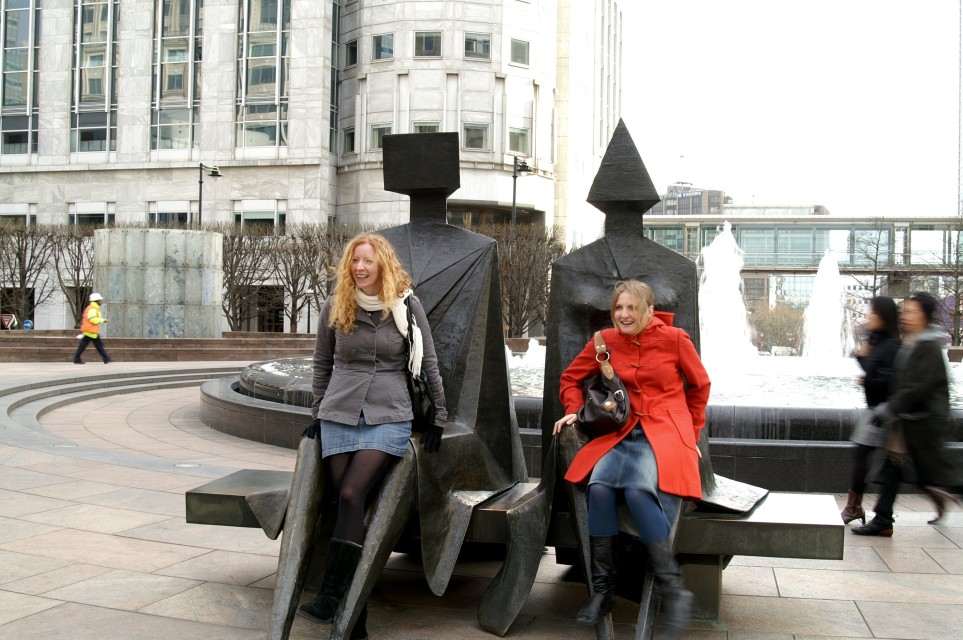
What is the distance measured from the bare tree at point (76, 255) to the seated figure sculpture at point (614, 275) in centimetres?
4063

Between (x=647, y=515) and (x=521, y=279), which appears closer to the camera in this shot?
(x=647, y=515)

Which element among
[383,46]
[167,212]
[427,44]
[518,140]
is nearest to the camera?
[427,44]

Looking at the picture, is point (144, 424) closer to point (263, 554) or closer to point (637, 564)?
point (263, 554)

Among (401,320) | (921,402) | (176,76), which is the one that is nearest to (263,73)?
(176,76)

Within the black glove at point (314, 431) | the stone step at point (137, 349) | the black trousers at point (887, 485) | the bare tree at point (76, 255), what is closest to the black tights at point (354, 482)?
the black glove at point (314, 431)

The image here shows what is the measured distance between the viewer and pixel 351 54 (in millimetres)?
52188

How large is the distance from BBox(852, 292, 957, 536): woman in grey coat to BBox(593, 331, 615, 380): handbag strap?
261cm

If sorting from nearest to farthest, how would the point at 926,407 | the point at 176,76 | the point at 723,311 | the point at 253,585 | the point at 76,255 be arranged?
the point at 253,585
the point at 926,407
the point at 723,311
the point at 76,255
the point at 176,76

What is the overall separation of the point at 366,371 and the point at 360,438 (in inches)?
14.1

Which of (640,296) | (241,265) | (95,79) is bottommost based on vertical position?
(640,296)

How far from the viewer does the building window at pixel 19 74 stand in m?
53.5

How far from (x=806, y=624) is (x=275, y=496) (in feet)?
8.88

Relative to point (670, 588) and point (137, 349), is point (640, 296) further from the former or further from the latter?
point (137, 349)

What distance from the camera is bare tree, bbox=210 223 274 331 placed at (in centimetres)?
4106
